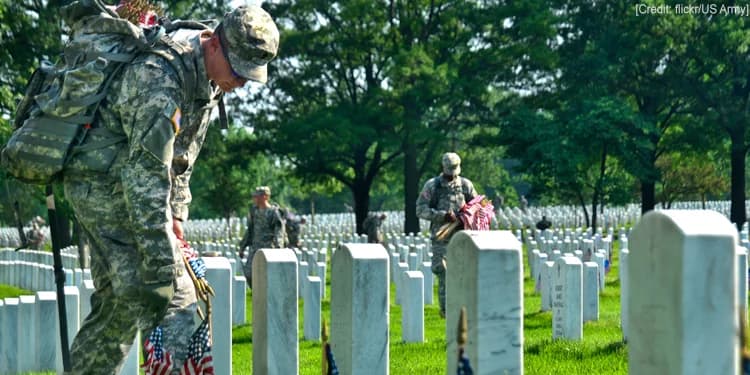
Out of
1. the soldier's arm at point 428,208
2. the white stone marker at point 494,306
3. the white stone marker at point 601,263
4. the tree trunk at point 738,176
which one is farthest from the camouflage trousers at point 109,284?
the tree trunk at point 738,176

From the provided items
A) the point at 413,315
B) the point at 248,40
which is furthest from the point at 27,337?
the point at 248,40

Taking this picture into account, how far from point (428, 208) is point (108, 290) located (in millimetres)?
8109

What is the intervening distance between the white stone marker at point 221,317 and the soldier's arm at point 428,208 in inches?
281

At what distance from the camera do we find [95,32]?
5.13 m

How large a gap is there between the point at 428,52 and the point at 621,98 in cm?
722

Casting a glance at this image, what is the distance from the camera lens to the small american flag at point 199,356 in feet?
17.4

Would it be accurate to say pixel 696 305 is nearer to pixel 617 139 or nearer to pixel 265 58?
pixel 265 58

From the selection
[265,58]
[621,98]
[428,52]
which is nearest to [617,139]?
[621,98]

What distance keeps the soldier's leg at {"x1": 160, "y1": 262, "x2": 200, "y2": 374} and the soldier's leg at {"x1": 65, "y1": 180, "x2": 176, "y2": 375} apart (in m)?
0.29

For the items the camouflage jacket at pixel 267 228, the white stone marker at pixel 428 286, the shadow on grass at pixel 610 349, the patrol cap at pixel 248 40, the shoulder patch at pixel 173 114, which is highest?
the patrol cap at pixel 248 40

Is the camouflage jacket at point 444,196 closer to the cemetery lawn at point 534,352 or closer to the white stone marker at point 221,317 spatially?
the cemetery lawn at point 534,352

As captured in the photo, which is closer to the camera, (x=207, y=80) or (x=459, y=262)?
(x=459, y=262)

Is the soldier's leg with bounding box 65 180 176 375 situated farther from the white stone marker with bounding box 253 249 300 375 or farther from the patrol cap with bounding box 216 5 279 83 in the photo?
the patrol cap with bounding box 216 5 279 83

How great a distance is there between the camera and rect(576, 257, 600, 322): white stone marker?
12607 mm
